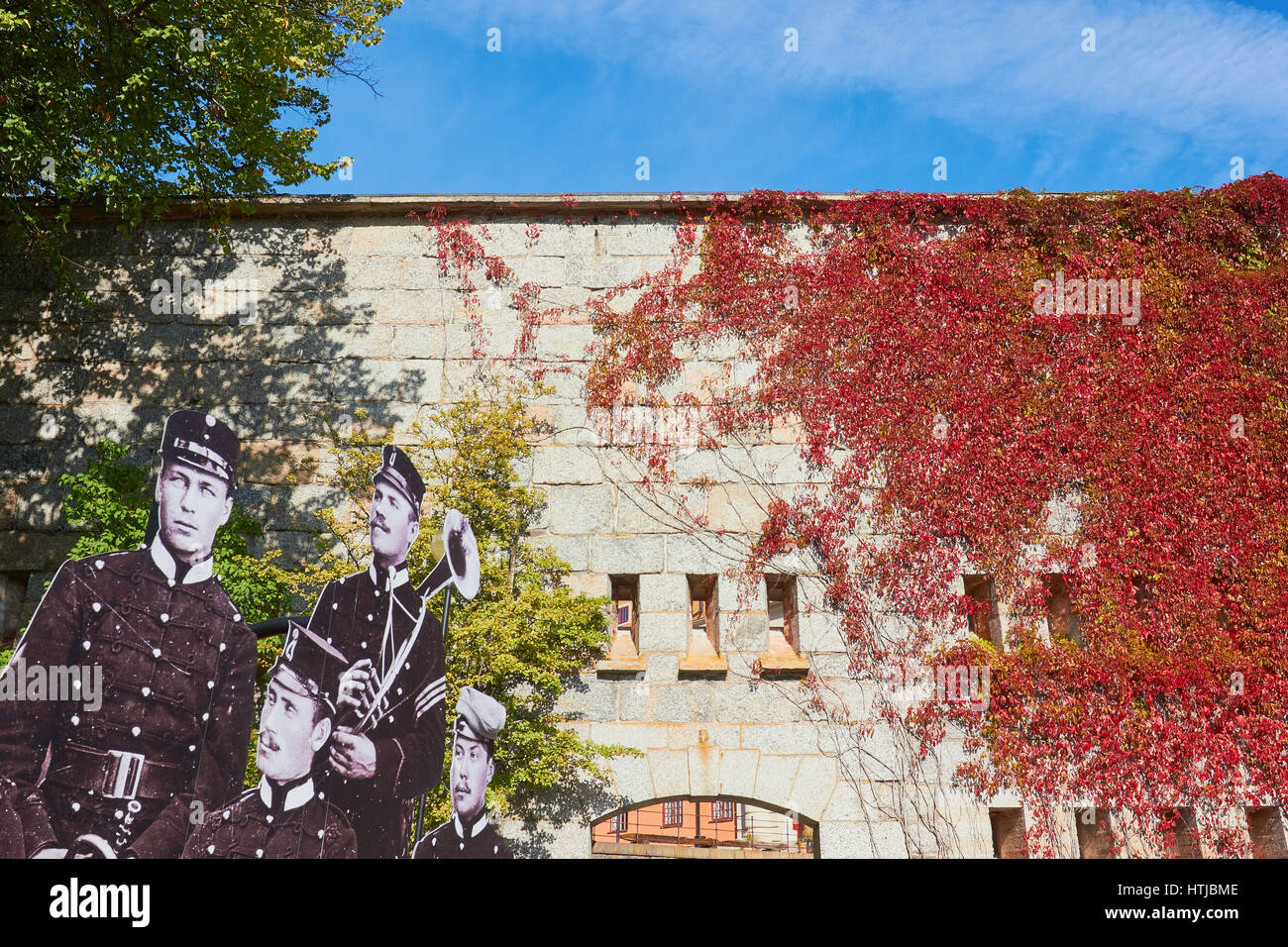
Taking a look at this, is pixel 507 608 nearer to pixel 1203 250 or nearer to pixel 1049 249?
pixel 1049 249

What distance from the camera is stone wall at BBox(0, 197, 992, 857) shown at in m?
7.07

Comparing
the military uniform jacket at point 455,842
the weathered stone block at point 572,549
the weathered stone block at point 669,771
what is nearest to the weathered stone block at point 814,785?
the weathered stone block at point 669,771

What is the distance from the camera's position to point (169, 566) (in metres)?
4.01

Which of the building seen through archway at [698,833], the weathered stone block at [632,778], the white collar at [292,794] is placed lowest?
the building seen through archway at [698,833]

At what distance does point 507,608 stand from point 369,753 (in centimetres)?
269

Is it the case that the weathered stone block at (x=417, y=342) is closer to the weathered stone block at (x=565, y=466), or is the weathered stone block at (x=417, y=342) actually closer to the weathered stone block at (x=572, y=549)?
the weathered stone block at (x=565, y=466)

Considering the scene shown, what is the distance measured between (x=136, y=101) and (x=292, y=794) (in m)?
5.54

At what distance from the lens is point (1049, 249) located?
8.45 meters

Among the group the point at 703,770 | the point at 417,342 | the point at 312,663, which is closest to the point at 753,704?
the point at 703,770

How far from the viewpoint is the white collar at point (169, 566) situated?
3969 mm

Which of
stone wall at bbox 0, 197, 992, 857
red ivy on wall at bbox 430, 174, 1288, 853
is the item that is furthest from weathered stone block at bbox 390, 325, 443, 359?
red ivy on wall at bbox 430, 174, 1288, 853

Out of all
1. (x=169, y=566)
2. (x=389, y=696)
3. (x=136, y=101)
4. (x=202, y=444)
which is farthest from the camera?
(x=136, y=101)

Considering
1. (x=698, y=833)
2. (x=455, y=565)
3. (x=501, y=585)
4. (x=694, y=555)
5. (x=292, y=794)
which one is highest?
(x=694, y=555)

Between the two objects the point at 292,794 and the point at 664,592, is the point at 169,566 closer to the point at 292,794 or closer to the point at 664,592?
the point at 292,794
